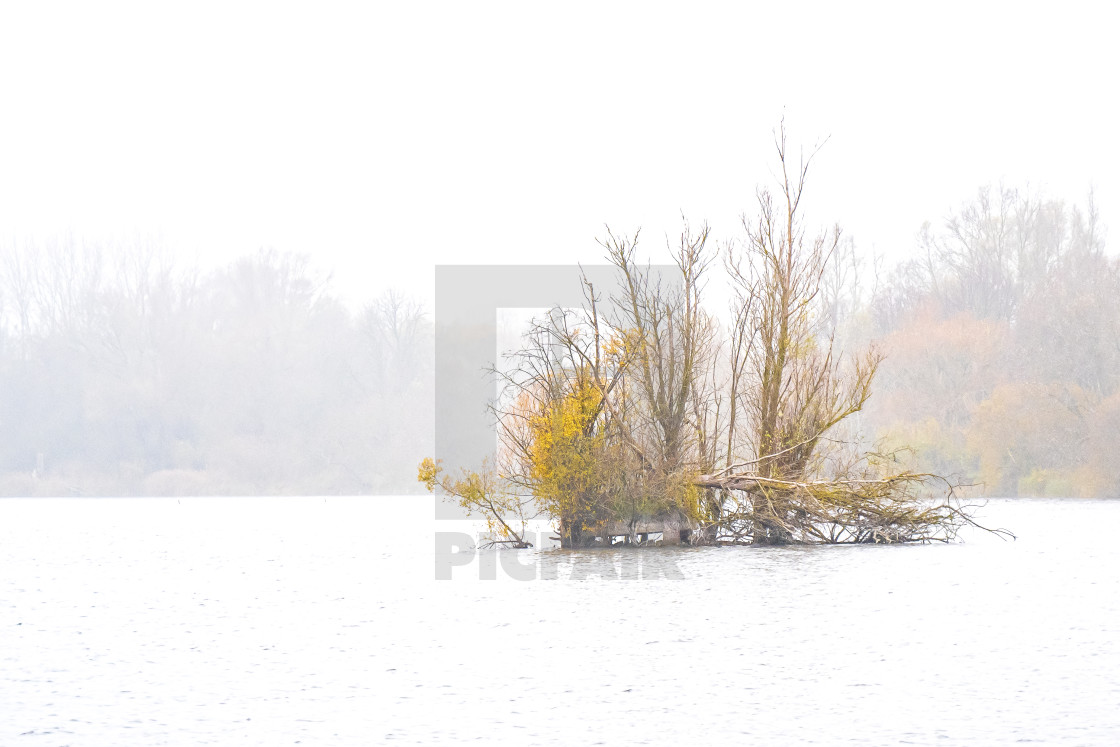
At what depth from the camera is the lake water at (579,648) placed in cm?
1319

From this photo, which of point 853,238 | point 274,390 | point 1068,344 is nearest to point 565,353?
point 1068,344

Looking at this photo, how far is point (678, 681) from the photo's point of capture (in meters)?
15.5

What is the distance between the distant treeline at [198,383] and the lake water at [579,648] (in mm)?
50933

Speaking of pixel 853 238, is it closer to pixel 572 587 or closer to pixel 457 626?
pixel 572 587

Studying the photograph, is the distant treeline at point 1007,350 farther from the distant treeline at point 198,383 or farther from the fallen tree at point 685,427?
the distant treeline at point 198,383

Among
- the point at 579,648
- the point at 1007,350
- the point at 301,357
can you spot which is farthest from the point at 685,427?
the point at 301,357

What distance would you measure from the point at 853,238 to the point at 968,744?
7382cm

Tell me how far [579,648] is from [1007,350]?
175 feet

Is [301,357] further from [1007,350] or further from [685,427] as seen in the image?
[685,427]

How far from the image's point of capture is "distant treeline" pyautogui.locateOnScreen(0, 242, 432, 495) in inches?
3383

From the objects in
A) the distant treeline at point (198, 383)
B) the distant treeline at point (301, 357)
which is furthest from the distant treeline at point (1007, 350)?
the distant treeline at point (198, 383)

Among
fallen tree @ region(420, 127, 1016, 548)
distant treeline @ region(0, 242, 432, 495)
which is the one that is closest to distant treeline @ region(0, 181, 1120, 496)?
distant treeline @ region(0, 242, 432, 495)

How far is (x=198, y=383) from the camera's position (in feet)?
293

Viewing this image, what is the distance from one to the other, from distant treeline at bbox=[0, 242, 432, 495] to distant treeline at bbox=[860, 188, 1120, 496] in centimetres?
3411
